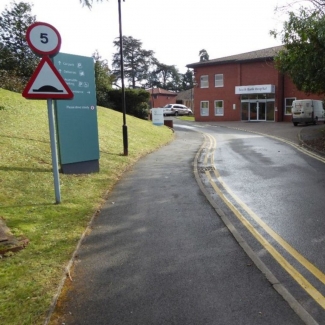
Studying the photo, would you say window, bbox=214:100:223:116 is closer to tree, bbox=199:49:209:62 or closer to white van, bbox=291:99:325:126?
white van, bbox=291:99:325:126

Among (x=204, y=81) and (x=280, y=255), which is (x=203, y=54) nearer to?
(x=204, y=81)

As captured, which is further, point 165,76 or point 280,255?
point 165,76

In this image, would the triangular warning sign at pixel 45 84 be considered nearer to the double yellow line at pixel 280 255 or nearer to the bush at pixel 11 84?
the double yellow line at pixel 280 255

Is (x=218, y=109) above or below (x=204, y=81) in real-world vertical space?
below

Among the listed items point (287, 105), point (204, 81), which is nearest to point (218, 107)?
point (204, 81)

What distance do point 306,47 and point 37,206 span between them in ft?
45.3

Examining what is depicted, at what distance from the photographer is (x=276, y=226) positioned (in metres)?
5.66

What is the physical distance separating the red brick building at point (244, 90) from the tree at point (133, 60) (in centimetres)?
3263

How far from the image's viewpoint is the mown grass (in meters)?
3.63

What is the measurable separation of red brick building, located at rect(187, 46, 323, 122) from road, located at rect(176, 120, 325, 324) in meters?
26.0

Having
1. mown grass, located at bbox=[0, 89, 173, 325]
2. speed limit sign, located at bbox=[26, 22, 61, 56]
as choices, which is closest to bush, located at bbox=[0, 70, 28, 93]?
mown grass, located at bbox=[0, 89, 173, 325]

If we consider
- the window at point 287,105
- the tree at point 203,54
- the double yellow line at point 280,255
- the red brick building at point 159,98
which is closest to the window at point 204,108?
the window at point 287,105

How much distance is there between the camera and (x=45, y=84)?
20.6 feet

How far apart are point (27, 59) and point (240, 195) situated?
103ft
